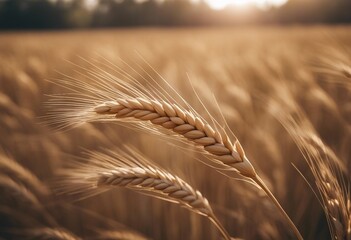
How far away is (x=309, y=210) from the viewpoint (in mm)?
1926

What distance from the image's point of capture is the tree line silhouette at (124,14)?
37000 mm

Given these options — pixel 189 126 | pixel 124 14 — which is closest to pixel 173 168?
pixel 189 126

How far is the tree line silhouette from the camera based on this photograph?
1457 inches

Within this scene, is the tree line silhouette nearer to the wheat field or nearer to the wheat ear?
the wheat field

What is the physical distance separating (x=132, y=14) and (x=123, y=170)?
41.6m

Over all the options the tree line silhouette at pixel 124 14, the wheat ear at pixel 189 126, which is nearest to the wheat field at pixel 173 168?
the wheat ear at pixel 189 126

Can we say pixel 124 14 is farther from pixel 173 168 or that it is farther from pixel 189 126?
pixel 189 126

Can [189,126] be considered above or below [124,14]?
below

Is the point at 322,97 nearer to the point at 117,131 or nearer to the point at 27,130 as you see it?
the point at 117,131

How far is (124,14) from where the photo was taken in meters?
40.6

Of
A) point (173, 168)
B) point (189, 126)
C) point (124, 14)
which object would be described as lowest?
point (173, 168)

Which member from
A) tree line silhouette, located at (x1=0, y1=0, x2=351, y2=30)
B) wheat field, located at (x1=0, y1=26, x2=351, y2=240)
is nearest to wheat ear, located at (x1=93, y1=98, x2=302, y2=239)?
Result: wheat field, located at (x1=0, y1=26, x2=351, y2=240)

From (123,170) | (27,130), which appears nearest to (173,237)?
(123,170)

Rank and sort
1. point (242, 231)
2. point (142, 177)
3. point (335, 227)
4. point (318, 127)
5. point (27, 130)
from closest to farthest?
point (335, 227), point (142, 177), point (242, 231), point (318, 127), point (27, 130)
